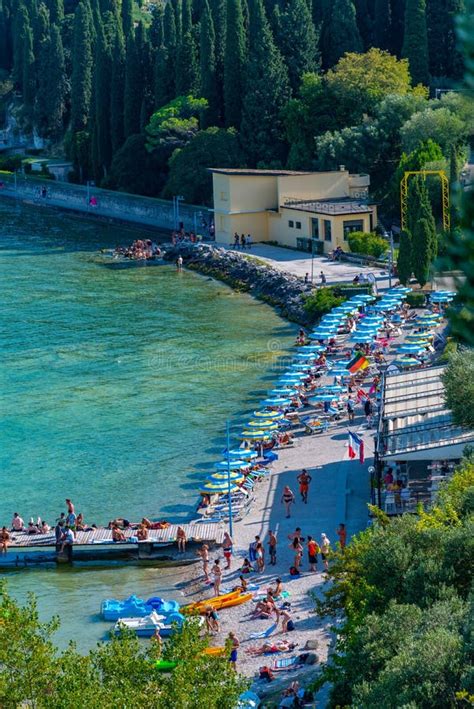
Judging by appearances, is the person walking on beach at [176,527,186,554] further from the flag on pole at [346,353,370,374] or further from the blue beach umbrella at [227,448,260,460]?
A: the flag on pole at [346,353,370,374]

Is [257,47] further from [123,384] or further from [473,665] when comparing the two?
[473,665]

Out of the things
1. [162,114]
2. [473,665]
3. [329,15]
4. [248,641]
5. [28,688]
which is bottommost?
[248,641]

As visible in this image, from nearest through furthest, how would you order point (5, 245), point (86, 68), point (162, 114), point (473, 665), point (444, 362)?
1. point (473, 665)
2. point (444, 362)
3. point (5, 245)
4. point (162, 114)
5. point (86, 68)

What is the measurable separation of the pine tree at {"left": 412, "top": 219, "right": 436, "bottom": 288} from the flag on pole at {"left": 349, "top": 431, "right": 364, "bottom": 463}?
18177 millimetres

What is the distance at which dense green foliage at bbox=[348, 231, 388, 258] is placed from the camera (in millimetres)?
58719

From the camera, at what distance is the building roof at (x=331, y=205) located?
61553 millimetres

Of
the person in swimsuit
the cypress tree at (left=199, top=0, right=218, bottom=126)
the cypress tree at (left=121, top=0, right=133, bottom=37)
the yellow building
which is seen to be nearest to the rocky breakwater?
the yellow building

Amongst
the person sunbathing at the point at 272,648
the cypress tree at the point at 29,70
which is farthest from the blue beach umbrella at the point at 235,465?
the cypress tree at the point at 29,70

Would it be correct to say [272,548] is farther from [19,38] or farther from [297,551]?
[19,38]

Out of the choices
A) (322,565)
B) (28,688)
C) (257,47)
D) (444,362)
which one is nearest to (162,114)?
(257,47)

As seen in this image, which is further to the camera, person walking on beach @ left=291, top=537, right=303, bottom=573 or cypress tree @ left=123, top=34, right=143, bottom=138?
cypress tree @ left=123, top=34, right=143, bottom=138

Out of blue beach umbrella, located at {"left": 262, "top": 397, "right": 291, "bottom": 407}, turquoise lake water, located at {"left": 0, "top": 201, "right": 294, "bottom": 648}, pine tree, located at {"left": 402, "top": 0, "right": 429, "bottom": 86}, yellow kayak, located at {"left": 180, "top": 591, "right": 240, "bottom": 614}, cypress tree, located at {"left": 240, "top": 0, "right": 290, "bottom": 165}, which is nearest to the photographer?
yellow kayak, located at {"left": 180, "top": 591, "right": 240, "bottom": 614}

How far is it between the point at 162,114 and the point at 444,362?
48197 millimetres

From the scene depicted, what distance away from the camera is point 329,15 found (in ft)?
270
